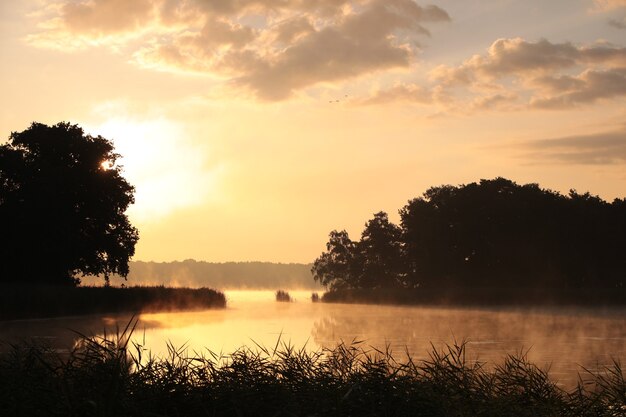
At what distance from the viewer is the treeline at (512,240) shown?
75000 mm

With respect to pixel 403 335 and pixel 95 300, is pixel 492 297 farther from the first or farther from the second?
pixel 403 335

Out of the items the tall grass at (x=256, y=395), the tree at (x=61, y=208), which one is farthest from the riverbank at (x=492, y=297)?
the tall grass at (x=256, y=395)

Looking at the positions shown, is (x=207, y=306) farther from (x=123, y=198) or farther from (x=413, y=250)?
(x=413, y=250)

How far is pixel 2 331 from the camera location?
28.0m

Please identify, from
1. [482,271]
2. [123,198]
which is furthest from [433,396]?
[482,271]

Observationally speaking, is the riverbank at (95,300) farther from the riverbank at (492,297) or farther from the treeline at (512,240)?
the treeline at (512,240)

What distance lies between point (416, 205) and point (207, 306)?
35.3 m

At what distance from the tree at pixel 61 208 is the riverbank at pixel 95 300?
5.04 m

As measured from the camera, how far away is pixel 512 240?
75.8 m

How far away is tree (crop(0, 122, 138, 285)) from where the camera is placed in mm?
46875

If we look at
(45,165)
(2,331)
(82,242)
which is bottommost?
(2,331)

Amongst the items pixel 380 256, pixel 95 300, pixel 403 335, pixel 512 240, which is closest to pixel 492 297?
pixel 512 240

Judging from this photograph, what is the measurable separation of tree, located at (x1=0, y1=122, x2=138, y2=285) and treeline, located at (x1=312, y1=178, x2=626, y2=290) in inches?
1364

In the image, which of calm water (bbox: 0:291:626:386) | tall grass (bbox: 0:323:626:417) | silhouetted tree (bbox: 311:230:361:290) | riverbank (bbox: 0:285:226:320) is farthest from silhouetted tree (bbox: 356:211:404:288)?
tall grass (bbox: 0:323:626:417)
